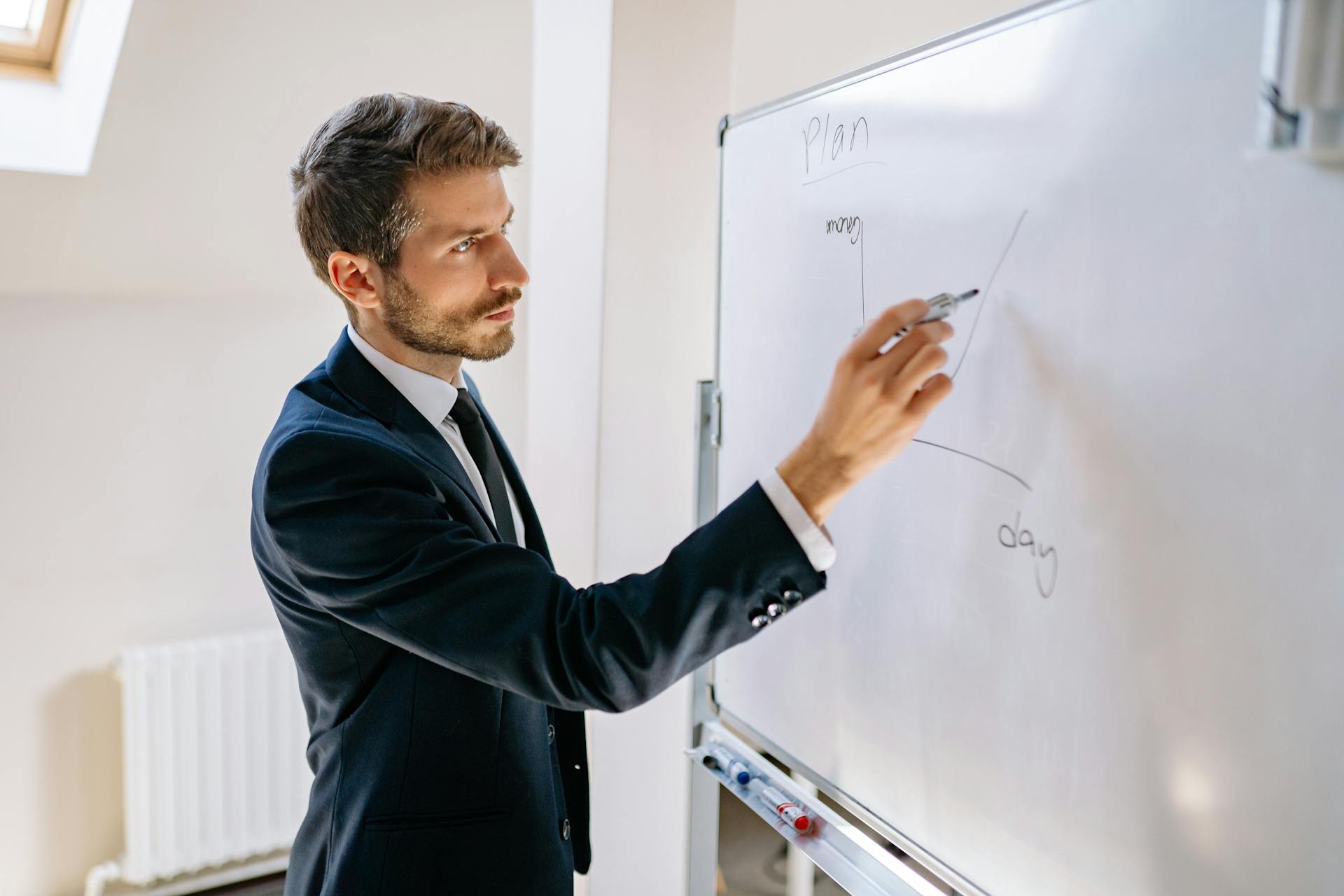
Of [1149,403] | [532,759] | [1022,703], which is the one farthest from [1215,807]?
[532,759]

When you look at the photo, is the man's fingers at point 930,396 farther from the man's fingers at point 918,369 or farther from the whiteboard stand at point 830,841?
the whiteboard stand at point 830,841

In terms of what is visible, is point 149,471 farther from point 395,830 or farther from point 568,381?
point 395,830

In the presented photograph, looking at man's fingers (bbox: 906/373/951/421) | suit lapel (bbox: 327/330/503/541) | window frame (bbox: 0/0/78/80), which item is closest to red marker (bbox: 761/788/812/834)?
suit lapel (bbox: 327/330/503/541)

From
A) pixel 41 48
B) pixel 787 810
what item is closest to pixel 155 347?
pixel 41 48

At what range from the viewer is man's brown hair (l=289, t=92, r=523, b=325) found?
116 cm

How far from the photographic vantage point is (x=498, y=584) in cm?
96

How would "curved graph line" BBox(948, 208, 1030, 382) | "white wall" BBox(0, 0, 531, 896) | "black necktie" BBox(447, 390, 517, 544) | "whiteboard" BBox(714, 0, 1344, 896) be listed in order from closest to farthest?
"whiteboard" BBox(714, 0, 1344, 896) → "curved graph line" BBox(948, 208, 1030, 382) → "black necktie" BBox(447, 390, 517, 544) → "white wall" BBox(0, 0, 531, 896)

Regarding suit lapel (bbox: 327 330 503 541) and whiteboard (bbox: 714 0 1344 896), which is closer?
whiteboard (bbox: 714 0 1344 896)

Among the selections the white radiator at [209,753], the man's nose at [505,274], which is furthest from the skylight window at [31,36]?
the man's nose at [505,274]

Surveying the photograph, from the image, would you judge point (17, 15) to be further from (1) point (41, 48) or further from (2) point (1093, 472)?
(2) point (1093, 472)

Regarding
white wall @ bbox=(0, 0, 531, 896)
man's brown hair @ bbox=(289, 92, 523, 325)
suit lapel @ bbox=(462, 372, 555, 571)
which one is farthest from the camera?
white wall @ bbox=(0, 0, 531, 896)

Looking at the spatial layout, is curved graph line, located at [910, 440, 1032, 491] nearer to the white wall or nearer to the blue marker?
the blue marker

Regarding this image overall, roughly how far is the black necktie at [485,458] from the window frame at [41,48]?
61.4 inches

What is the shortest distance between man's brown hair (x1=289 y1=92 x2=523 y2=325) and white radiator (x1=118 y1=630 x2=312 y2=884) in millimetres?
1576
